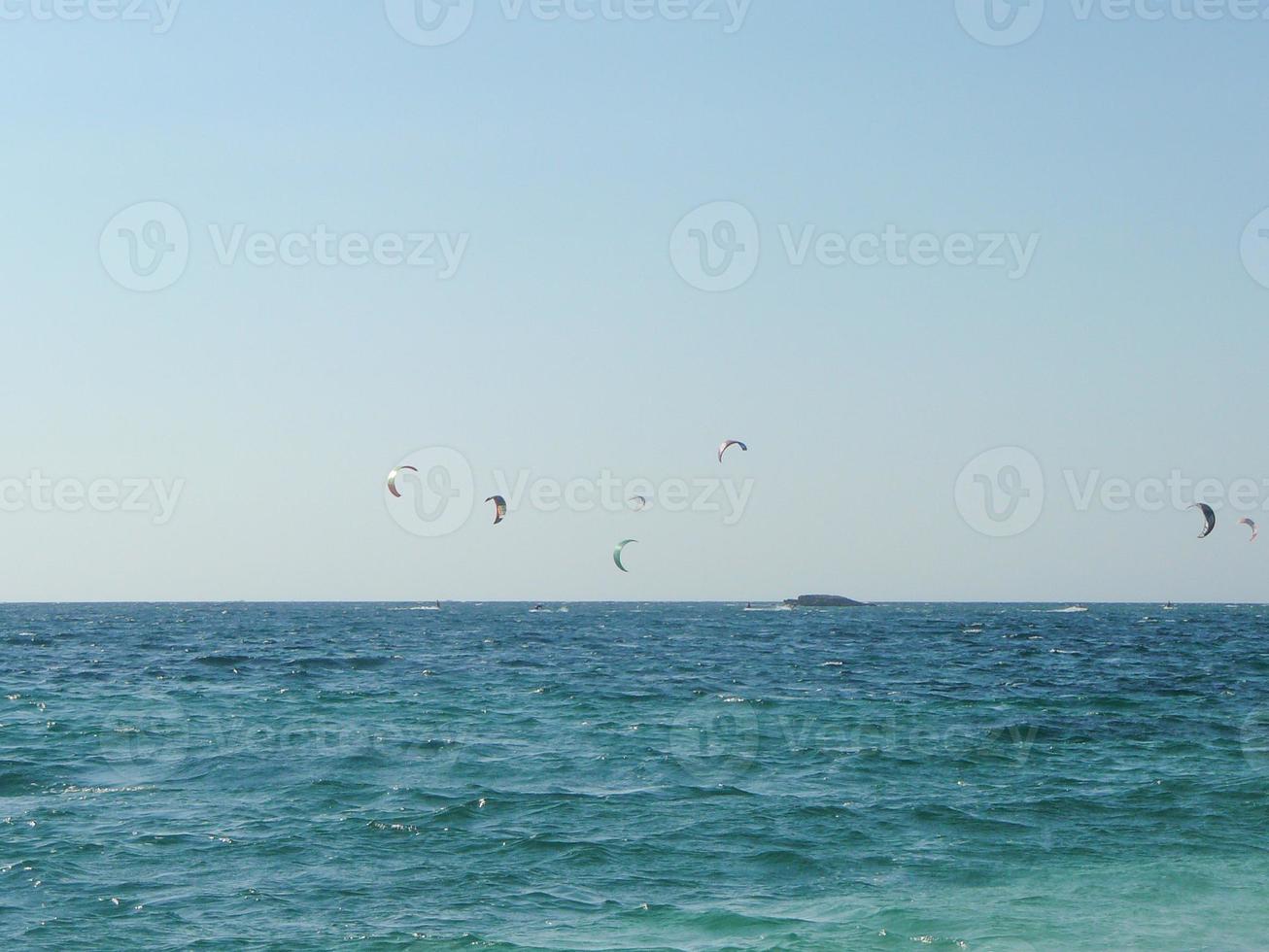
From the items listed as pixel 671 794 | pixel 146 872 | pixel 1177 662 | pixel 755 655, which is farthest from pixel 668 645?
pixel 146 872

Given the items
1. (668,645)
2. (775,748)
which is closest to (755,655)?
(668,645)

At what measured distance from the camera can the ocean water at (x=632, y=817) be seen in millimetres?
14727

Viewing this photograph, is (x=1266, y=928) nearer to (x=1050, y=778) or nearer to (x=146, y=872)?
(x=1050, y=778)

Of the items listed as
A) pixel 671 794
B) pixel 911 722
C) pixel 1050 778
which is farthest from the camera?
pixel 911 722

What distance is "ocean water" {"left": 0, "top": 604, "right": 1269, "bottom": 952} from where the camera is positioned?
48.3ft

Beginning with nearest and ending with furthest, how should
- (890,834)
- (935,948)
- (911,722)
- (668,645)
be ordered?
(935,948) → (890,834) → (911,722) → (668,645)

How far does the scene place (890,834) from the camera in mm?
19422

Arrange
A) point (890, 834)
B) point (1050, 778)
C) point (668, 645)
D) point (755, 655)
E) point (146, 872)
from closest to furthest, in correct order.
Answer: point (146, 872)
point (890, 834)
point (1050, 778)
point (755, 655)
point (668, 645)

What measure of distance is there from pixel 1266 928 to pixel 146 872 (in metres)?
14.0

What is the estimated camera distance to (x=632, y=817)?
2034 cm

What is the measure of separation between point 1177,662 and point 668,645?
1150 inches

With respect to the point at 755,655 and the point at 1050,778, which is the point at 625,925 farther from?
the point at 755,655

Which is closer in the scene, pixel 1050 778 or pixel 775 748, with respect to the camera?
pixel 1050 778

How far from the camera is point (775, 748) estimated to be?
90.2 feet
